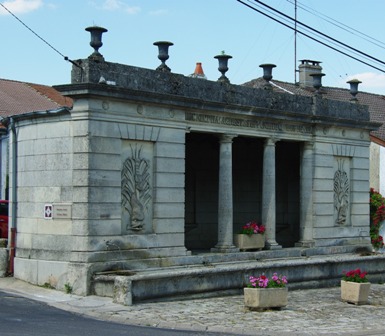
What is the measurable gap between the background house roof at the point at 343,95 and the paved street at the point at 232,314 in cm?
1880

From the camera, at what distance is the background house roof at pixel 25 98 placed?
3578 centimetres

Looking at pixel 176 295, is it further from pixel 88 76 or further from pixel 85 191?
pixel 88 76

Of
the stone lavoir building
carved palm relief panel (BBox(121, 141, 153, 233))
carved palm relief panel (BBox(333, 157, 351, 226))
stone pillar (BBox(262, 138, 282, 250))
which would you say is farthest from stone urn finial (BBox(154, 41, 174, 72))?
carved palm relief panel (BBox(333, 157, 351, 226))

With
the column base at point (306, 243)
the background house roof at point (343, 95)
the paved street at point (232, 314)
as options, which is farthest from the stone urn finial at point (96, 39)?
the background house roof at point (343, 95)

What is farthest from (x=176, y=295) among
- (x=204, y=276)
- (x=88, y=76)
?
(x=88, y=76)

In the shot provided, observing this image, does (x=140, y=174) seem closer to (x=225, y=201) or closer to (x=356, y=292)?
(x=225, y=201)

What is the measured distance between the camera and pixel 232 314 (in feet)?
53.5

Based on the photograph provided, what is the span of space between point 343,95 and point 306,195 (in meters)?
16.8

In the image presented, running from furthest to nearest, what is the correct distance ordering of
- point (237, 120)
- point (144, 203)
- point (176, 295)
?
point (237, 120) < point (144, 203) < point (176, 295)

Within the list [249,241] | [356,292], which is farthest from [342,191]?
[356,292]

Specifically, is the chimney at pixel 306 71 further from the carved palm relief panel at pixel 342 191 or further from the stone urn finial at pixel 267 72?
the stone urn finial at pixel 267 72

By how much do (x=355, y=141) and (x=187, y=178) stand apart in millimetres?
6104

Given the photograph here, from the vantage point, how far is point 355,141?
2705 cm

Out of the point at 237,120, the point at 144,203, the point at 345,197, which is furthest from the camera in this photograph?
the point at 345,197
